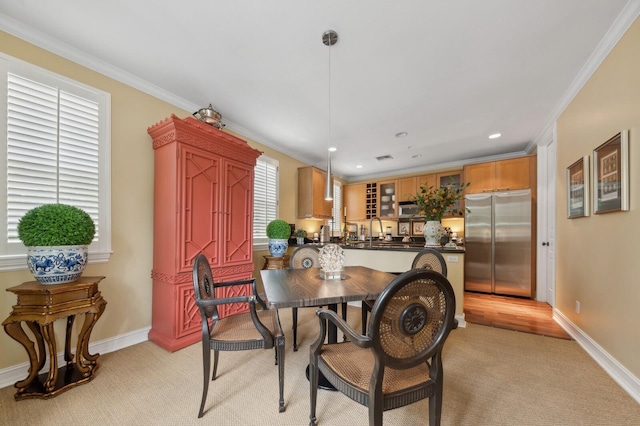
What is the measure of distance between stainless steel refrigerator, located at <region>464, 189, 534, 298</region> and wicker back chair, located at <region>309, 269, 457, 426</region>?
4156 millimetres

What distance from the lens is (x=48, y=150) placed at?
1.98 metres

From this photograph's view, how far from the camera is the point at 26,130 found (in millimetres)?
1882

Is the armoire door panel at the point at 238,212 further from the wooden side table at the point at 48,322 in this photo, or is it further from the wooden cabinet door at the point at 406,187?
the wooden cabinet door at the point at 406,187

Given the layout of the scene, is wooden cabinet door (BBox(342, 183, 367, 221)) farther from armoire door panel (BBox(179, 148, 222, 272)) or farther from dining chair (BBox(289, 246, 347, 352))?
armoire door panel (BBox(179, 148, 222, 272))

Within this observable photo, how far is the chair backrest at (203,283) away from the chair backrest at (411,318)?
3.76 feet

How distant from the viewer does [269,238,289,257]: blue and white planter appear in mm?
3664

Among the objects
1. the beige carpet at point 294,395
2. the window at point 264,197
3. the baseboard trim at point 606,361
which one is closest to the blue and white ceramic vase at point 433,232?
the beige carpet at point 294,395

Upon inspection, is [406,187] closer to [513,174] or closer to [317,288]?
[513,174]

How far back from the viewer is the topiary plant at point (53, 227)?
165cm

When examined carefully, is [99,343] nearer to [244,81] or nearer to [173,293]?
[173,293]

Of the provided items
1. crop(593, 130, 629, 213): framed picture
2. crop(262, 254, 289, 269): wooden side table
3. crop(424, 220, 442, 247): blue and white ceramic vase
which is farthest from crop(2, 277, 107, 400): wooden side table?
crop(593, 130, 629, 213): framed picture

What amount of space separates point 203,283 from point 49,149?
178 cm

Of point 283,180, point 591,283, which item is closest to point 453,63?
point 591,283

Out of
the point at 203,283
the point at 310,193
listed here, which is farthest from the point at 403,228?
the point at 203,283
